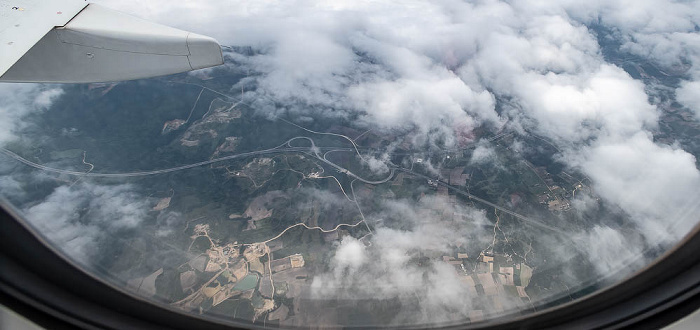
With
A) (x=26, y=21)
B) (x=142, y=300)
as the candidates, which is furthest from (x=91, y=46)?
(x=142, y=300)

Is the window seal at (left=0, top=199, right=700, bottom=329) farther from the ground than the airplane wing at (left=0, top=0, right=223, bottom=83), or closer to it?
closer to it

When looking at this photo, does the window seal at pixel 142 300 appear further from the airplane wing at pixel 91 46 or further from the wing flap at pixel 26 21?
the wing flap at pixel 26 21

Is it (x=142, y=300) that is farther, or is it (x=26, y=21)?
(x=26, y=21)

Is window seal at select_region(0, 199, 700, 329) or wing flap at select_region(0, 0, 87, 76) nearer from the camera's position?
window seal at select_region(0, 199, 700, 329)

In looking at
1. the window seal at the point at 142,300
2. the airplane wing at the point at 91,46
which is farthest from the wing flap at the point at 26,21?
the window seal at the point at 142,300

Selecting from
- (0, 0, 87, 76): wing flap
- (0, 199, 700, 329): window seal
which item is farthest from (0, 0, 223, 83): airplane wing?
(0, 199, 700, 329): window seal

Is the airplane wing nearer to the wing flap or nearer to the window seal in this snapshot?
the wing flap

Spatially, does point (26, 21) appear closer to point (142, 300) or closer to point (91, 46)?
point (91, 46)

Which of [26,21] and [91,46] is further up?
[26,21]

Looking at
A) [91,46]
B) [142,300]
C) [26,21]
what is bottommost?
[142,300]
